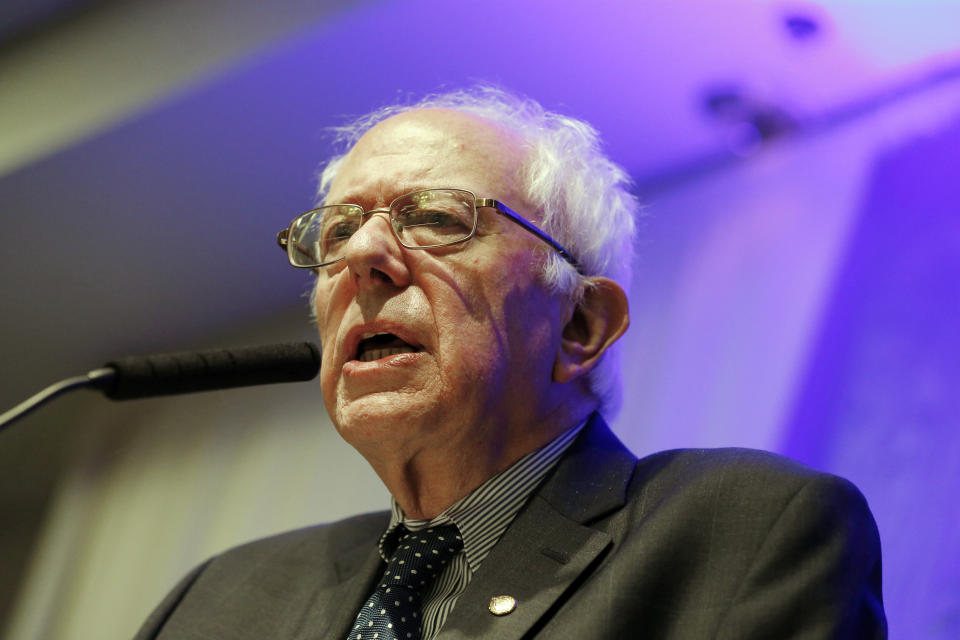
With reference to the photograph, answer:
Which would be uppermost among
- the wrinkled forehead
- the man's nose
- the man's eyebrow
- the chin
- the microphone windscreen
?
the wrinkled forehead

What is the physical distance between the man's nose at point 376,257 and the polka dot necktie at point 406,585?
0.46 metres

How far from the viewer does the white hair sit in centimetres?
201

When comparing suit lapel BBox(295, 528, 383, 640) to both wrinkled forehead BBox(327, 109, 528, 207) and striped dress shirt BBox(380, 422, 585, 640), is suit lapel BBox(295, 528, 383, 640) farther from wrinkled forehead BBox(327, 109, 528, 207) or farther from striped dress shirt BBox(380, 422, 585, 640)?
wrinkled forehead BBox(327, 109, 528, 207)

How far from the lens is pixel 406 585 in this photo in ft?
5.74

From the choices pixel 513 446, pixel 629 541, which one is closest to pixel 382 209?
pixel 513 446

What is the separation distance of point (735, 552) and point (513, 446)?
0.50 m

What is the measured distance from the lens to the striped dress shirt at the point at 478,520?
1719mm

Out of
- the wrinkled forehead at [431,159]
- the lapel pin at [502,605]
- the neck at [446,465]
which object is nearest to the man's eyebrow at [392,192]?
the wrinkled forehead at [431,159]

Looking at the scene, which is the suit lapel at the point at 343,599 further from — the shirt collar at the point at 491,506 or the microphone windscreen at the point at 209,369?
the microphone windscreen at the point at 209,369

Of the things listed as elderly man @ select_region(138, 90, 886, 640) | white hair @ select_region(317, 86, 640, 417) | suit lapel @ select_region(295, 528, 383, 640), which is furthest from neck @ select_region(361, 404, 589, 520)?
white hair @ select_region(317, 86, 640, 417)

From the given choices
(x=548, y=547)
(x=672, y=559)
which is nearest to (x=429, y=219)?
(x=548, y=547)

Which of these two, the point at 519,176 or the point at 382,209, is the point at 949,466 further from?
the point at 382,209

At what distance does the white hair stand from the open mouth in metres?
0.31

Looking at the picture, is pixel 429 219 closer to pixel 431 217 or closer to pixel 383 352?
pixel 431 217
